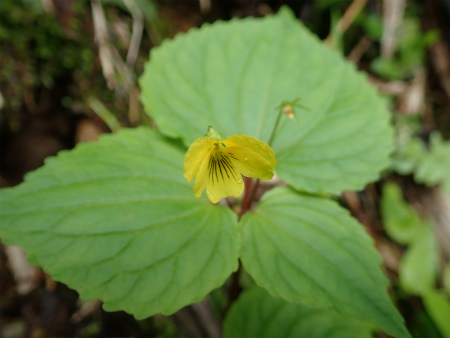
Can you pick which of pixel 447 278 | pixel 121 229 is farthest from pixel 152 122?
pixel 447 278

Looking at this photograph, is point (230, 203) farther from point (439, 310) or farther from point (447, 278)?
point (447, 278)

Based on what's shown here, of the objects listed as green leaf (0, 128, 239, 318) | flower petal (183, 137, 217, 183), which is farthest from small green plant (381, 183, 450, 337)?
flower petal (183, 137, 217, 183)

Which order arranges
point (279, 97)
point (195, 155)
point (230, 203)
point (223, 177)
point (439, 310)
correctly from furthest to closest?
point (439, 310) < point (279, 97) < point (230, 203) < point (223, 177) < point (195, 155)

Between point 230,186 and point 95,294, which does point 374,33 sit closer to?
point 230,186

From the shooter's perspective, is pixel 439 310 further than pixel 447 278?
No

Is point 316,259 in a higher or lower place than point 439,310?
higher

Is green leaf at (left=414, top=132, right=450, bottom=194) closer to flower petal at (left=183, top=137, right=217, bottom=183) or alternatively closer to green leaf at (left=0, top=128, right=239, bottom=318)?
green leaf at (left=0, top=128, right=239, bottom=318)
